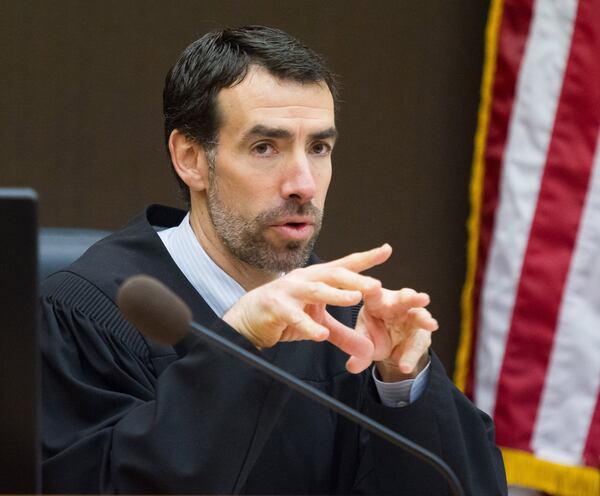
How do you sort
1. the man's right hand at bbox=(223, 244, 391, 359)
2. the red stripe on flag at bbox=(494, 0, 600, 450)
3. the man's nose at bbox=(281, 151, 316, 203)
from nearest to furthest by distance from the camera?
the man's right hand at bbox=(223, 244, 391, 359), the man's nose at bbox=(281, 151, 316, 203), the red stripe on flag at bbox=(494, 0, 600, 450)

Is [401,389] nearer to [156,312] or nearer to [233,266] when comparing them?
[233,266]

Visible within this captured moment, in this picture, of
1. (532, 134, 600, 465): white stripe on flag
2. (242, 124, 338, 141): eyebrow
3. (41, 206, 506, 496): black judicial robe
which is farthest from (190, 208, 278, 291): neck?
(532, 134, 600, 465): white stripe on flag

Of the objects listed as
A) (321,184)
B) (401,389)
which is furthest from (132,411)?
(321,184)

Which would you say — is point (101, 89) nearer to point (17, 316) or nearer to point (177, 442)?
point (177, 442)

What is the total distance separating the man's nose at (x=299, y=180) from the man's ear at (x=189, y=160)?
22 centimetres

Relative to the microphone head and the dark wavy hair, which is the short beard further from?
the microphone head

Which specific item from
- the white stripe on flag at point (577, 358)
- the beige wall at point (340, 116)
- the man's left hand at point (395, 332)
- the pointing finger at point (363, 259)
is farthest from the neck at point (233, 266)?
the white stripe on flag at point (577, 358)

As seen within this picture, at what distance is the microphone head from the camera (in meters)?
1.26

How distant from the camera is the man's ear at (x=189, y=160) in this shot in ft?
6.98

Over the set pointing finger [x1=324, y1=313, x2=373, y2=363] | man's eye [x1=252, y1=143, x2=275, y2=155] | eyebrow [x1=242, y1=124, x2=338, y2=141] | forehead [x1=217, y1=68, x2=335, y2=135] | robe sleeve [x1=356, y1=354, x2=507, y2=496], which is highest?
forehead [x1=217, y1=68, x2=335, y2=135]

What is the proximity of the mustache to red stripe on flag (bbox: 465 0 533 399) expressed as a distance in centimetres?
111

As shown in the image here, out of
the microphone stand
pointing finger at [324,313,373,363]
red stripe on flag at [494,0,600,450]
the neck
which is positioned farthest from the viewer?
red stripe on flag at [494,0,600,450]

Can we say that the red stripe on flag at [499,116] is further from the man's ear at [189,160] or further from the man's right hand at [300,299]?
the man's right hand at [300,299]

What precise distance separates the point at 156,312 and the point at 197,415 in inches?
13.2
